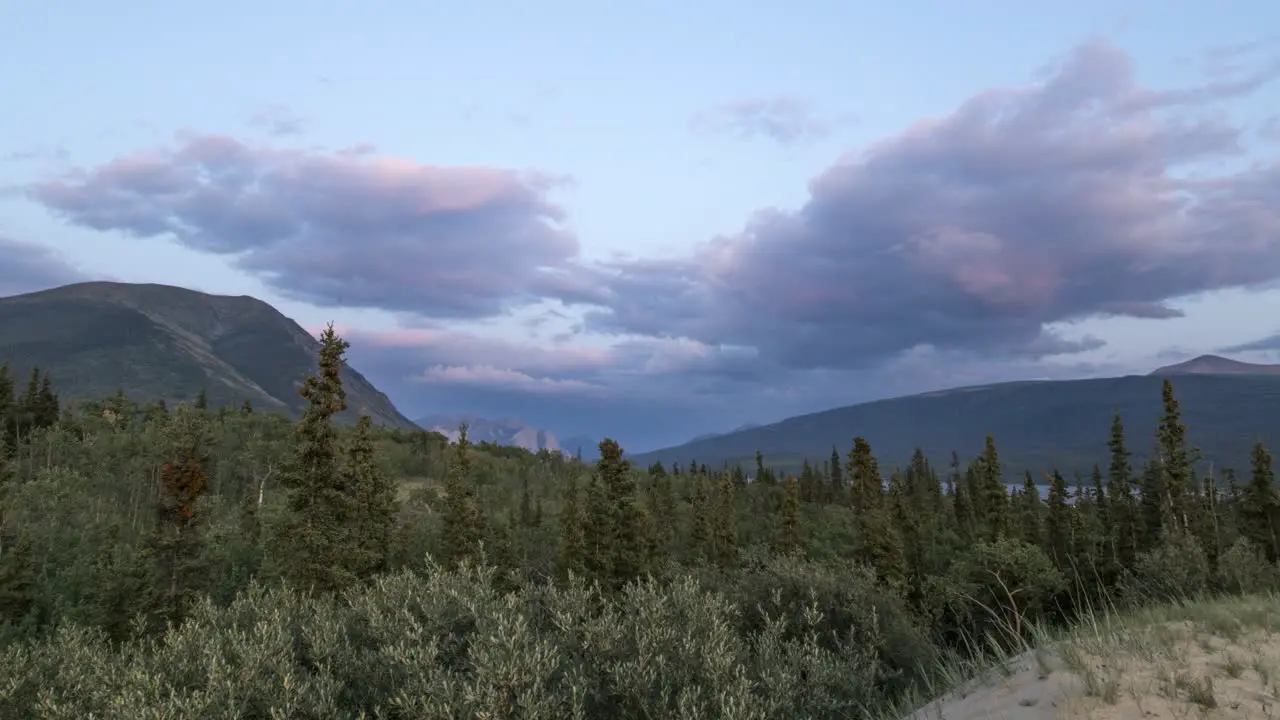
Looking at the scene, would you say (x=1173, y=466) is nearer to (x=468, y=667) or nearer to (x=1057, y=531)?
(x=1057, y=531)

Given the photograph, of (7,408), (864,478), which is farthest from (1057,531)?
(7,408)

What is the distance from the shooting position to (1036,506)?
113 metres

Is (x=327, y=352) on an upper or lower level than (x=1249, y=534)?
upper

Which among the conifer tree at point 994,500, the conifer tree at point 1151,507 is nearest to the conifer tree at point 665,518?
the conifer tree at point 994,500

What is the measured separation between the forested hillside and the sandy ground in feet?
3.33

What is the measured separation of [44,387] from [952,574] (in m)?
199

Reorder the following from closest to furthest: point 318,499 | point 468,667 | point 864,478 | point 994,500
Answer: point 468,667
point 318,499
point 864,478
point 994,500

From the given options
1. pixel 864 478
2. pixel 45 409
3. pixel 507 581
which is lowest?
pixel 507 581

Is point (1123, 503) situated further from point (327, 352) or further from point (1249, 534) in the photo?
point (327, 352)

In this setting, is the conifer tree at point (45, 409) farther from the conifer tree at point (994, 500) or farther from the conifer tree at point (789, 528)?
the conifer tree at point (994, 500)

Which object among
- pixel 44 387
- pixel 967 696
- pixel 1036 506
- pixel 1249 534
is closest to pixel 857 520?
pixel 1249 534

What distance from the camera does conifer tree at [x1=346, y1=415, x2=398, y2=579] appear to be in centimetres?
5147

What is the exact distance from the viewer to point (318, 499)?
44.4 metres

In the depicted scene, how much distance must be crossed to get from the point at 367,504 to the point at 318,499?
1618cm
